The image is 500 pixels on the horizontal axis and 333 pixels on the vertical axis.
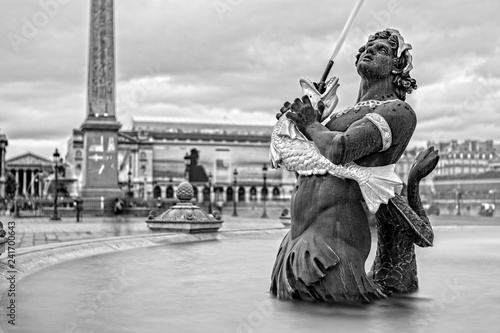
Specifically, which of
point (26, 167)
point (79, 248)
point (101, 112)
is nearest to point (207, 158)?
point (26, 167)

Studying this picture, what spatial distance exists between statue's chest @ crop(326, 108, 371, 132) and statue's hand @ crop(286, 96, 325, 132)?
0.24m

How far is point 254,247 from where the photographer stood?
911cm

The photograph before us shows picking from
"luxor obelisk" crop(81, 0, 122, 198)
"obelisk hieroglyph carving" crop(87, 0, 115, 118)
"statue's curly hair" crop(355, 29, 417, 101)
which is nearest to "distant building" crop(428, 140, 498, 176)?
"luxor obelisk" crop(81, 0, 122, 198)

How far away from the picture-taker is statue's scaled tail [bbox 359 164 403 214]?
4797 mm

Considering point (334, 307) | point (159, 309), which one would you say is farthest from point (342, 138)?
point (159, 309)

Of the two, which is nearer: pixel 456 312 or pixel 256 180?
pixel 456 312

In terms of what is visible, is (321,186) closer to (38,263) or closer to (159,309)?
(159,309)

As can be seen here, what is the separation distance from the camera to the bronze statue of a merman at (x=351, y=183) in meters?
4.69

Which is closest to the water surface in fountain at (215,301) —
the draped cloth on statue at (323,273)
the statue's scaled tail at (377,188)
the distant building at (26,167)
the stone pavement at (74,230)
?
the draped cloth on statue at (323,273)

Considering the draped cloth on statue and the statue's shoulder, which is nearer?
the draped cloth on statue

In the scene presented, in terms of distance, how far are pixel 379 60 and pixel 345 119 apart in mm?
490

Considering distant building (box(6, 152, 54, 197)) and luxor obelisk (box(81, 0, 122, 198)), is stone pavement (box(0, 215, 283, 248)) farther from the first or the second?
distant building (box(6, 152, 54, 197))

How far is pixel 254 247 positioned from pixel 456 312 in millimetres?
4839

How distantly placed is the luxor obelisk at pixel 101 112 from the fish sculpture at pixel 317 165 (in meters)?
30.9
